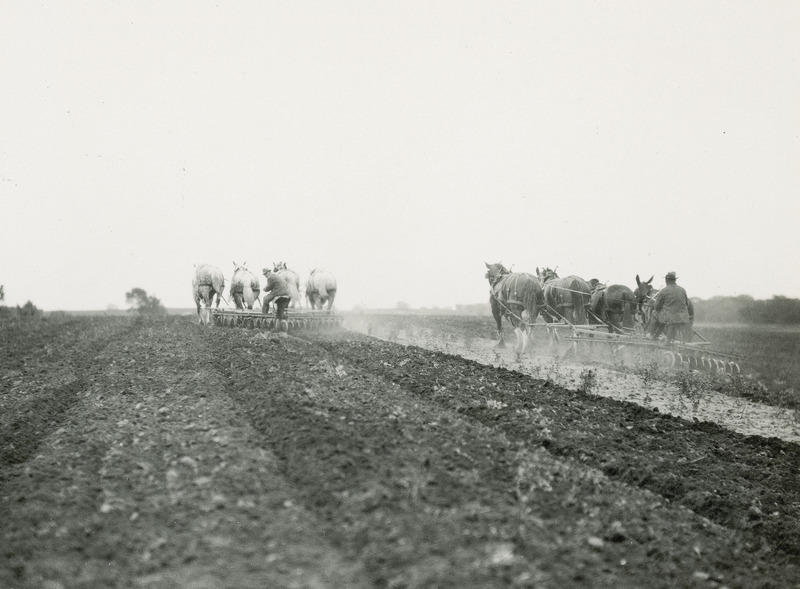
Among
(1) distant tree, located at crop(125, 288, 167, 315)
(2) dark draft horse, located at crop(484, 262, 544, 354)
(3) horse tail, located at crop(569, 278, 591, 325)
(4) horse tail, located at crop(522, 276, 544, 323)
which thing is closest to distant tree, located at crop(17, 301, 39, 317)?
(1) distant tree, located at crop(125, 288, 167, 315)

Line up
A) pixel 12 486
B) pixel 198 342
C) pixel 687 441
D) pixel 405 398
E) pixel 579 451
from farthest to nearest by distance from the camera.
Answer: pixel 198 342
pixel 405 398
pixel 687 441
pixel 579 451
pixel 12 486

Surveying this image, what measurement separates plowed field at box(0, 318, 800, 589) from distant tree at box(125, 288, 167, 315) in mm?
48239

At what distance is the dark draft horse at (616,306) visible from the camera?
50.1 ft

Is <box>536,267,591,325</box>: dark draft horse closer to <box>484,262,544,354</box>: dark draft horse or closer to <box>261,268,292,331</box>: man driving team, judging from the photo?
<box>484,262,544,354</box>: dark draft horse

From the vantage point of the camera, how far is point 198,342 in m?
13.7

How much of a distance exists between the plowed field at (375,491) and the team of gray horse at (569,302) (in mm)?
7589

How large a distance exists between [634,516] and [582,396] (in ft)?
14.7

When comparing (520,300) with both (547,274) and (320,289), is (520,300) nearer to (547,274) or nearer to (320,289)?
(547,274)

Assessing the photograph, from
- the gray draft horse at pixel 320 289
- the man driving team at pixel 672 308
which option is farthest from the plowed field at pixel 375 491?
the gray draft horse at pixel 320 289

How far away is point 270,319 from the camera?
19.1 meters

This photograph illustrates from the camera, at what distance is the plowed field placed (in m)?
3.24

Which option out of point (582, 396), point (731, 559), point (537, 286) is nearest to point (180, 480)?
point (731, 559)

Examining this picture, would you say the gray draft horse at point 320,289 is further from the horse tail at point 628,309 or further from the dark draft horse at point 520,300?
the horse tail at point 628,309

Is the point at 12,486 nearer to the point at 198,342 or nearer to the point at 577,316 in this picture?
the point at 198,342
